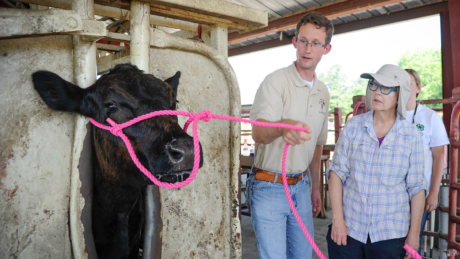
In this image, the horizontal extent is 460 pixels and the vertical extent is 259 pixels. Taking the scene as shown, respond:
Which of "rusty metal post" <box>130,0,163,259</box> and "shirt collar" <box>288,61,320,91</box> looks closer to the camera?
"rusty metal post" <box>130,0,163,259</box>

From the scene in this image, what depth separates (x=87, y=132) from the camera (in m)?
1.63

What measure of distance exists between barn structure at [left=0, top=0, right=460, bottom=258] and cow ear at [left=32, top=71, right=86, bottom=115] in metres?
0.06

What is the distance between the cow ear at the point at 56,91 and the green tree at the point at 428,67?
26.1 m

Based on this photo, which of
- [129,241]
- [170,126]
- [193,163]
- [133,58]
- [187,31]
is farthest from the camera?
[187,31]

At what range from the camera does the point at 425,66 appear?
26016 mm

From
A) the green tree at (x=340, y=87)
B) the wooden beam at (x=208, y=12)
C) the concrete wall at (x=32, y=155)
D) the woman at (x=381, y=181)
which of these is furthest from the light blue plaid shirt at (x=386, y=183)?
the green tree at (x=340, y=87)

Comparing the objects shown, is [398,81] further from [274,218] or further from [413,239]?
[274,218]

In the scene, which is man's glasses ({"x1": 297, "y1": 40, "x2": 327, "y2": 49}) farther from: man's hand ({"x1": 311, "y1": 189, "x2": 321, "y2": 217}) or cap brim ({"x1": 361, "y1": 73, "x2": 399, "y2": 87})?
man's hand ({"x1": 311, "y1": 189, "x2": 321, "y2": 217})

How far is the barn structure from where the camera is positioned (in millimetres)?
1493

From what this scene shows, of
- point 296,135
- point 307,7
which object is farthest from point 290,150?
point 307,7

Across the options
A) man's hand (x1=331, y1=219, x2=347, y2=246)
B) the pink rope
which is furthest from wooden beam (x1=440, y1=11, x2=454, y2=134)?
the pink rope

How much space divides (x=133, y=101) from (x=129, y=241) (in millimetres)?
789

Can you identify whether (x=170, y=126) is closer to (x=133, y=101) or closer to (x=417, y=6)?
(x=133, y=101)

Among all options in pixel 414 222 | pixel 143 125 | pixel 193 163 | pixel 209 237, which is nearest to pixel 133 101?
pixel 143 125
